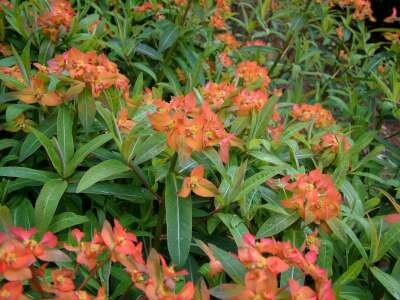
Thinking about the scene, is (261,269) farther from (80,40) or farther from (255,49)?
(255,49)

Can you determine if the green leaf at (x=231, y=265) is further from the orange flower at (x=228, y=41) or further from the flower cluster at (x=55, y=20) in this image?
the orange flower at (x=228, y=41)

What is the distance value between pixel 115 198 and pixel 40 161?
32 centimetres

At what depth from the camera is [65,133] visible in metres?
1.44

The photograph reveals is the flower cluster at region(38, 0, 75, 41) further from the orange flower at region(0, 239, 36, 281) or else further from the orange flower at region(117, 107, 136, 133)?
the orange flower at region(0, 239, 36, 281)

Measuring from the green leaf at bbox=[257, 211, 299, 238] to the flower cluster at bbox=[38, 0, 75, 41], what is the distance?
1167 mm

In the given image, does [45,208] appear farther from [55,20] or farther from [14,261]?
[55,20]

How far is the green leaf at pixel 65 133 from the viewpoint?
1.42m

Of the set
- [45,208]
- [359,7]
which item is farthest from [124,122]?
[359,7]

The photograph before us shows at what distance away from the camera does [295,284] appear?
0.99 m

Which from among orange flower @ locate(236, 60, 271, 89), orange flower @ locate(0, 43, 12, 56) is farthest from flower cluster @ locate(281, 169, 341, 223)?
orange flower @ locate(0, 43, 12, 56)

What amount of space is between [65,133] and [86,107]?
0.34 feet

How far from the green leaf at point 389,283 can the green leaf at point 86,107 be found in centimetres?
94

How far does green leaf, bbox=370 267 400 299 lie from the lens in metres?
1.35

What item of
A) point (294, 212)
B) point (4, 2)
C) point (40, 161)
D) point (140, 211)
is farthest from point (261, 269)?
point (4, 2)
